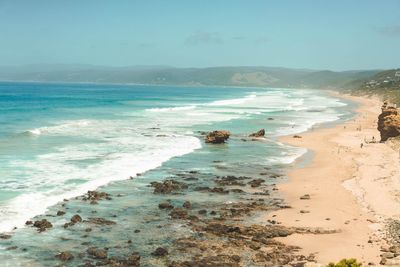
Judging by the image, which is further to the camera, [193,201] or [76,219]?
[193,201]

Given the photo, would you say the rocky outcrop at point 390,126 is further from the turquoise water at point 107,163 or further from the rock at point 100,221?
the rock at point 100,221

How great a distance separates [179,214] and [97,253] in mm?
5374

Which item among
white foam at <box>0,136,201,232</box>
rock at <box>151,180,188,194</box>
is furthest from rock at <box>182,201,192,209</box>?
white foam at <box>0,136,201,232</box>

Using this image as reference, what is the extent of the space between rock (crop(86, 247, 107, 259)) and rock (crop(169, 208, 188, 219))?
4.70m

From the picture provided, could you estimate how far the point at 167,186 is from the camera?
84.7ft

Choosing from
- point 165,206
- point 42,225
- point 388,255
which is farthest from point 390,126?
point 42,225

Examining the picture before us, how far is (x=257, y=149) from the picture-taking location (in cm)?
3938

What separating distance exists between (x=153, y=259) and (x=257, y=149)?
23857 mm

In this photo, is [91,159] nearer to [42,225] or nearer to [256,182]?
[256,182]

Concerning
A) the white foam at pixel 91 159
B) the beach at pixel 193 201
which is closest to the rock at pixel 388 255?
the beach at pixel 193 201

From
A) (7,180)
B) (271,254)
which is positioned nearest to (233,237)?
(271,254)

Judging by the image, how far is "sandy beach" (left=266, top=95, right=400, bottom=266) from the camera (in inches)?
703

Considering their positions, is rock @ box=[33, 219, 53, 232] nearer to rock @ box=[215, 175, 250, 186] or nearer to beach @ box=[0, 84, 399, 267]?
beach @ box=[0, 84, 399, 267]

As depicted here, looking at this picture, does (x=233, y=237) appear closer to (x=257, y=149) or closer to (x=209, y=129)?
(x=257, y=149)
